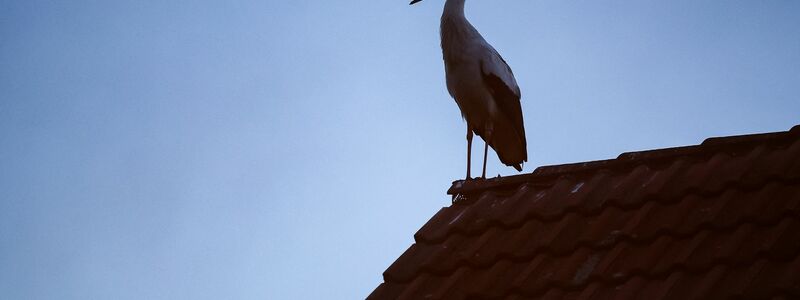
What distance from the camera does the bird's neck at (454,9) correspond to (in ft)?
27.8

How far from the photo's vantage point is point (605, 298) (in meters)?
3.28

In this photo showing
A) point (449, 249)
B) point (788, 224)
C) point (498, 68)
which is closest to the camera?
point (788, 224)

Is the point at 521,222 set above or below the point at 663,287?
above

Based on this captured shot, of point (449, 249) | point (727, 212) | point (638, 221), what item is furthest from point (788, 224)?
point (449, 249)

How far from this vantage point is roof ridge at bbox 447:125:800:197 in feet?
14.0

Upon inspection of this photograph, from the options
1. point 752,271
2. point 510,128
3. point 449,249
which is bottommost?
point 752,271

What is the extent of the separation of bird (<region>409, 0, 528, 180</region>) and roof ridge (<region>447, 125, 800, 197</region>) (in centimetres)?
324

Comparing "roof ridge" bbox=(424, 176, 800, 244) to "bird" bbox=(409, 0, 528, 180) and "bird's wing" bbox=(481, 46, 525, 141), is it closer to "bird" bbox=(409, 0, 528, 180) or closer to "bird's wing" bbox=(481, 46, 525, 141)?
"bird" bbox=(409, 0, 528, 180)

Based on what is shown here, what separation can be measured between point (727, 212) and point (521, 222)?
2.69 ft

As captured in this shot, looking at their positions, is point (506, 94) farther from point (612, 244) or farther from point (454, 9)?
point (612, 244)

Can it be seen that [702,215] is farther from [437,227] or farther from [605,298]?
[437,227]

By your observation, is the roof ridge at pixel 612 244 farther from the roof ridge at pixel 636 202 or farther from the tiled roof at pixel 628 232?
the roof ridge at pixel 636 202

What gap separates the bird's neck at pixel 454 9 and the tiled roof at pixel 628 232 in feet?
13.1

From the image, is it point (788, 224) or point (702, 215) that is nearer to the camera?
point (788, 224)
